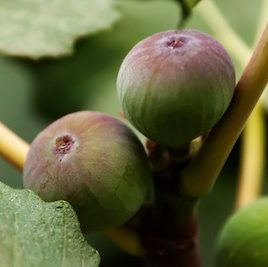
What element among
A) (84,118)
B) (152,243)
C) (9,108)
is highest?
(84,118)

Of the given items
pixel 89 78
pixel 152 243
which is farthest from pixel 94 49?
pixel 152 243

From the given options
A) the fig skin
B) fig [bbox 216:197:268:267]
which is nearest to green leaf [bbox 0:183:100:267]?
the fig skin

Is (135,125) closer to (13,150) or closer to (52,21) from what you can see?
(13,150)

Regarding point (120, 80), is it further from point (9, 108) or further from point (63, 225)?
point (9, 108)

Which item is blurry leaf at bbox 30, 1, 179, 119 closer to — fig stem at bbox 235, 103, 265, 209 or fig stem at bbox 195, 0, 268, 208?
fig stem at bbox 195, 0, 268, 208

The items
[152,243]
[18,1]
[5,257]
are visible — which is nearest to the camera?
[5,257]

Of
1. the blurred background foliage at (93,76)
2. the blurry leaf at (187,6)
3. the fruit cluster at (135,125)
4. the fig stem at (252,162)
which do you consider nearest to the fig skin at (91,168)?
the fruit cluster at (135,125)

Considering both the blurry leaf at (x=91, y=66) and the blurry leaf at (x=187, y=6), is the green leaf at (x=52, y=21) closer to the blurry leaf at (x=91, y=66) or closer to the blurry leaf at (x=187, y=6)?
the blurry leaf at (x=91, y=66)
